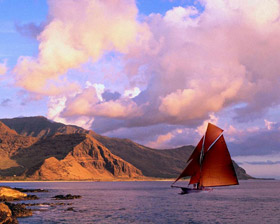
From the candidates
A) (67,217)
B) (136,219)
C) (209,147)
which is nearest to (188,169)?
(209,147)

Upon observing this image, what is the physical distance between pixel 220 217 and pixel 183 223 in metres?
9.70

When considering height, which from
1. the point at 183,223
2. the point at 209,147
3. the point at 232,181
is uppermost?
the point at 209,147

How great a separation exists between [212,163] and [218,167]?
5.48 ft

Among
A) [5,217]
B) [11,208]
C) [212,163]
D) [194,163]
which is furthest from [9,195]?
[212,163]

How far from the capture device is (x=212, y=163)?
262 ft

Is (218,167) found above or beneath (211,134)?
beneath

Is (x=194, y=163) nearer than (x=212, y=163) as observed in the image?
No

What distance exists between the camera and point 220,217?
59438 millimetres

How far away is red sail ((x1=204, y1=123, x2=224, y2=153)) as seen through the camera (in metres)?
79.9

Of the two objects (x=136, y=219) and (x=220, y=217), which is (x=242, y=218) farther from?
(x=136, y=219)

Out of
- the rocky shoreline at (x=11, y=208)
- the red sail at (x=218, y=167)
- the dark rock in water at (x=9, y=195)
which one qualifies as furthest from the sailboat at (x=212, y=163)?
the dark rock in water at (x=9, y=195)

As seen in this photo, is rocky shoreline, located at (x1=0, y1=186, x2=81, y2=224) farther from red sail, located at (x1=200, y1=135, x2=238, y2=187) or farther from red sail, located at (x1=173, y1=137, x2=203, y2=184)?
red sail, located at (x1=200, y1=135, x2=238, y2=187)

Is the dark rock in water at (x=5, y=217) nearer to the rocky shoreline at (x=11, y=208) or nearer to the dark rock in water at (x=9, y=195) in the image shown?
the rocky shoreline at (x=11, y=208)

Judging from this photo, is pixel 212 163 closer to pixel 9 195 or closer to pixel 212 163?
pixel 212 163
